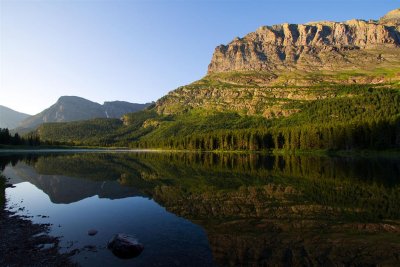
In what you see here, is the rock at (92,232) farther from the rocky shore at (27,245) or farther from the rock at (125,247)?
the rock at (125,247)

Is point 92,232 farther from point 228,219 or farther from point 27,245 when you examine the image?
point 228,219

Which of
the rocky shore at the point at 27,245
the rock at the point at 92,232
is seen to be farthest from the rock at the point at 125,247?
the rock at the point at 92,232

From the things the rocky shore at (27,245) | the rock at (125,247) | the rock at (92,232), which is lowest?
the rock at (92,232)

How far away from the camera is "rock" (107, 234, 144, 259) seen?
22453 mm

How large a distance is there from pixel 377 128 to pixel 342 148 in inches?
865

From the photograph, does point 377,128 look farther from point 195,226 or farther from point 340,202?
point 195,226

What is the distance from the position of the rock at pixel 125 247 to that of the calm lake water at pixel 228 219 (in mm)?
577

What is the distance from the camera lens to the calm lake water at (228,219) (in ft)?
72.5

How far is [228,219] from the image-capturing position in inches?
1276

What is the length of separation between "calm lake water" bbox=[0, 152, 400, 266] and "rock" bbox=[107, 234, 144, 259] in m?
0.58

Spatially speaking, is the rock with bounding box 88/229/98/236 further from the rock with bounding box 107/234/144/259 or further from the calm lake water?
the rock with bounding box 107/234/144/259

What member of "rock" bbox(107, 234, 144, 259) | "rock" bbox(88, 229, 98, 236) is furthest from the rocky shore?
"rock" bbox(107, 234, 144, 259)

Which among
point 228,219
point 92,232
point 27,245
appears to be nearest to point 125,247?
point 92,232

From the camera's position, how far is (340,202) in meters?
40.2
